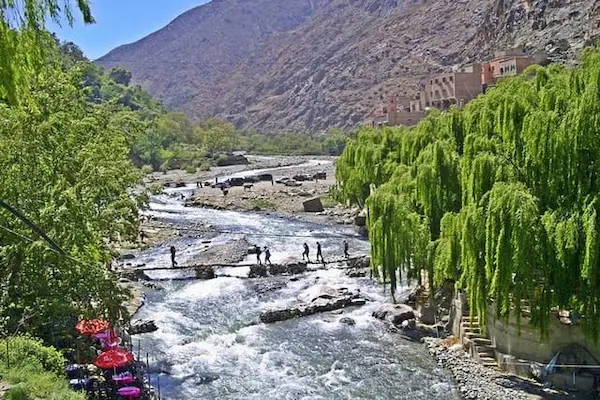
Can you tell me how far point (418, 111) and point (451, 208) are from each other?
82289 millimetres

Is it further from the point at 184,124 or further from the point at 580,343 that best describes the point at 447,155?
the point at 184,124

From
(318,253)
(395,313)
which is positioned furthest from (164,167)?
(395,313)

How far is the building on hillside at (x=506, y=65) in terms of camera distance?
80850 mm

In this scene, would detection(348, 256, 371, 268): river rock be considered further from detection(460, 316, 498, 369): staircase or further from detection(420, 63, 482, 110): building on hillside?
detection(420, 63, 482, 110): building on hillside

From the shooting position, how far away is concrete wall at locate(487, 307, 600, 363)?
16.8 m

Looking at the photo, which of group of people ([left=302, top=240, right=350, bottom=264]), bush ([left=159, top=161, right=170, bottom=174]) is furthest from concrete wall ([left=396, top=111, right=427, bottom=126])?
group of people ([left=302, top=240, right=350, bottom=264])

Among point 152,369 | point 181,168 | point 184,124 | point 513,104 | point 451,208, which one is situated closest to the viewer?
point 513,104

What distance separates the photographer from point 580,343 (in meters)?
16.8

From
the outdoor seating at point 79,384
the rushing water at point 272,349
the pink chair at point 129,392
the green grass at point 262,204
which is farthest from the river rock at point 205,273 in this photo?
the green grass at point 262,204

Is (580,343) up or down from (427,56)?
down

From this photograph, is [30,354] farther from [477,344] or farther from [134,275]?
[134,275]

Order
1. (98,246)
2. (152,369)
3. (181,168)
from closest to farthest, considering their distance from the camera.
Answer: (98,246) → (152,369) → (181,168)

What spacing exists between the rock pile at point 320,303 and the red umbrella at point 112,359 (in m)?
9.54

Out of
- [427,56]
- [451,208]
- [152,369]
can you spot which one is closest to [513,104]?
[451,208]
